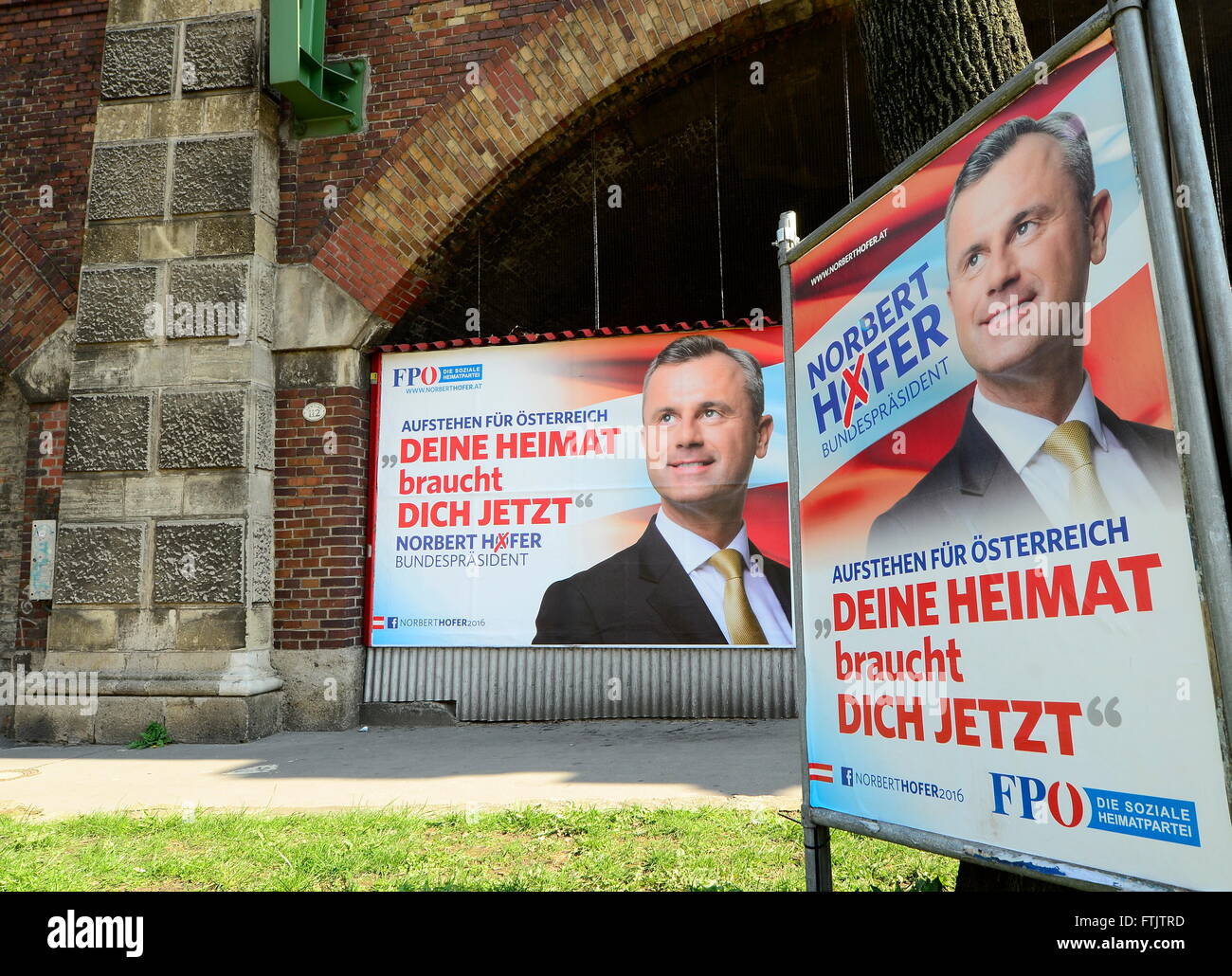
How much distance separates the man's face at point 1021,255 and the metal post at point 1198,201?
0.17 m

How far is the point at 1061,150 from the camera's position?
206cm

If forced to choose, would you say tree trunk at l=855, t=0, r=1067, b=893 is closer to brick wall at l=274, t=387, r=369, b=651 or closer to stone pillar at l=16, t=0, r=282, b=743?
brick wall at l=274, t=387, r=369, b=651

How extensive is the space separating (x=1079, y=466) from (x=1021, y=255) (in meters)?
0.51

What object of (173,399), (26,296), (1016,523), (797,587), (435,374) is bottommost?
(797,587)

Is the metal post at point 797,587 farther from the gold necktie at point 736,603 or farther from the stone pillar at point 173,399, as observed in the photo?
the stone pillar at point 173,399

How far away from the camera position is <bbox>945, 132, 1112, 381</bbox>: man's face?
201 centimetres

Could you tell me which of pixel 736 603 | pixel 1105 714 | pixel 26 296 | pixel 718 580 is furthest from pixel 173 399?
pixel 1105 714

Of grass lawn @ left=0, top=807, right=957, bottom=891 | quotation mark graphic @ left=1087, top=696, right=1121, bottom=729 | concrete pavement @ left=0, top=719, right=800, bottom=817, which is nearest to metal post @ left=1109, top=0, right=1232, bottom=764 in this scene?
quotation mark graphic @ left=1087, top=696, right=1121, bottom=729

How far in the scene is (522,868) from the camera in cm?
382

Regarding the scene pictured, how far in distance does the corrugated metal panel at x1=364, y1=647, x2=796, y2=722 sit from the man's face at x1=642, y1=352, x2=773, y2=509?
56.6 inches

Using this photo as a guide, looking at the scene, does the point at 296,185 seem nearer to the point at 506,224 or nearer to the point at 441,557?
the point at 506,224

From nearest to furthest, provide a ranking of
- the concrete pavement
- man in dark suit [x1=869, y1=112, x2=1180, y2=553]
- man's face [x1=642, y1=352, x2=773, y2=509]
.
Answer: 1. man in dark suit [x1=869, y1=112, x2=1180, y2=553]
2. the concrete pavement
3. man's face [x1=642, y1=352, x2=773, y2=509]

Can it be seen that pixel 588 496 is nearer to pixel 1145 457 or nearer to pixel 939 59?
pixel 939 59

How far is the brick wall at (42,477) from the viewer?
29.2 ft
